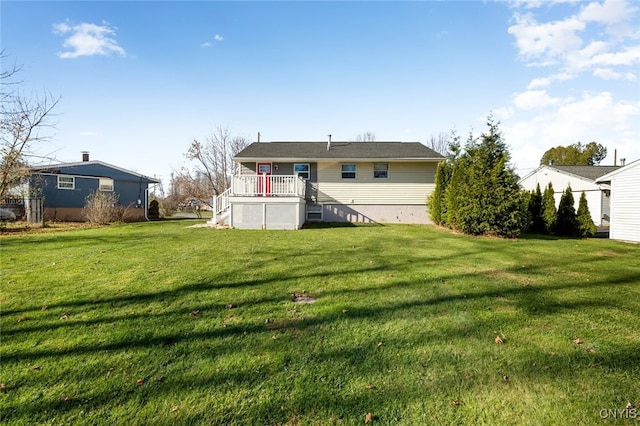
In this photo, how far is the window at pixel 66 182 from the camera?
18.6 m

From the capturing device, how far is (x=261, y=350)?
3.07 m

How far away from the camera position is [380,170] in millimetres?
16422

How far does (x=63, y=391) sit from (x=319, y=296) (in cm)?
304

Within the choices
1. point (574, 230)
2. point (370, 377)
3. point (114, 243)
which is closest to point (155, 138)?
point (114, 243)

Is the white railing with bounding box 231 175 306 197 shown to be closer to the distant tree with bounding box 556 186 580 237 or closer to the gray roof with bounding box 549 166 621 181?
the distant tree with bounding box 556 186 580 237

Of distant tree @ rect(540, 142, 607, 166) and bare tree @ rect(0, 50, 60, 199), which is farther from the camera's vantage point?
distant tree @ rect(540, 142, 607, 166)

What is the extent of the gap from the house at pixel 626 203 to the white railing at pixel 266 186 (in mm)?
13944

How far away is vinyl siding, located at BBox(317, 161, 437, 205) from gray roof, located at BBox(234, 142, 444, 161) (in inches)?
21.1

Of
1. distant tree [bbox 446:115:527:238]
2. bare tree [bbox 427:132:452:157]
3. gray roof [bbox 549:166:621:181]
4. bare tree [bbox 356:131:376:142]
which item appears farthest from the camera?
bare tree [bbox 356:131:376:142]

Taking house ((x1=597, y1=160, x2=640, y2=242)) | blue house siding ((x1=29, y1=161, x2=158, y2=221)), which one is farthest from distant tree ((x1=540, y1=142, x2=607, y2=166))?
blue house siding ((x1=29, y1=161, x2=158, y2=221))

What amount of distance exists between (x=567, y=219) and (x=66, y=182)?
2882 centimetres

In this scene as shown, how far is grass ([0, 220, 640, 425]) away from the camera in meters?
2.29

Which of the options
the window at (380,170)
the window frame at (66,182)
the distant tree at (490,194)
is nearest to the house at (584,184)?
the distant tree at (490,194)

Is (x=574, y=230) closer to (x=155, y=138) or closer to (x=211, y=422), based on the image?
(x=211, y=422)
